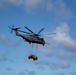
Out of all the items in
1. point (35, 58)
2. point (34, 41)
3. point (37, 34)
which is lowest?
point (35, 58)

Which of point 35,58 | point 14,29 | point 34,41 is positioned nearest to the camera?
point 35,58

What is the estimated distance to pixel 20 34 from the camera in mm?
77938

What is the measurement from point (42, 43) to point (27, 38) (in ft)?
20.4

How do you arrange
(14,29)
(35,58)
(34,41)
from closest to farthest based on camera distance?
(35,58) → (34,41) → (14,29)

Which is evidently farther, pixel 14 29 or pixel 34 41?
pixel 14 29

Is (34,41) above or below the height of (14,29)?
below

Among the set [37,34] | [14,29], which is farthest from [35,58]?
[14,29]

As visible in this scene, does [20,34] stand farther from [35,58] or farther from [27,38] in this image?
[35,58]

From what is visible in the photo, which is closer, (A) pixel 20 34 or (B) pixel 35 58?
(B) pixel 35 58

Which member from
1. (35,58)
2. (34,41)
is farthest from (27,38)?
(35,58)

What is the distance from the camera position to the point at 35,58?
229ft

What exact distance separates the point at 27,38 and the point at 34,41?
2.70 meters

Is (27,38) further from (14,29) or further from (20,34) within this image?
(14,29)

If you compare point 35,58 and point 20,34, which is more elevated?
point 20,34
